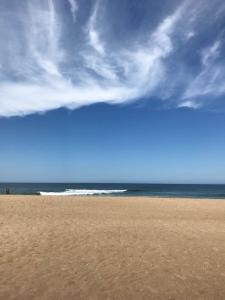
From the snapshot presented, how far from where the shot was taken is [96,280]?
6.27 m

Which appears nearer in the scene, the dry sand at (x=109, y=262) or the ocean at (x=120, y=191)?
the dry sand at (x=109, y=262)

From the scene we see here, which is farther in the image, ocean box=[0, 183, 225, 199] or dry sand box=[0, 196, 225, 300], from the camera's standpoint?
ocean box=[0, 183, 225, 199]

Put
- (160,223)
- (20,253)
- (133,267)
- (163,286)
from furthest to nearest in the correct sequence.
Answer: (160,223) < (20,253) < (133,267) < (163,286)

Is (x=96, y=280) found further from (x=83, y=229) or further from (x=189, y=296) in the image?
(x=83, y=229)

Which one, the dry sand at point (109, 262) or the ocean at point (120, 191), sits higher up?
the ocean at point (120, 191)

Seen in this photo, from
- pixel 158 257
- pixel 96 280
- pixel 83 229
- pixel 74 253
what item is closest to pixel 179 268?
pixel 158 257

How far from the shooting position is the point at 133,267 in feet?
23.7

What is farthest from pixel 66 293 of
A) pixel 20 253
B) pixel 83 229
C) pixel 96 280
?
pixel 83 229

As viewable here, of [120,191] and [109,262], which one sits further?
[120,191]

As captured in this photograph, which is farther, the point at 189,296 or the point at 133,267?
the point at 133,267

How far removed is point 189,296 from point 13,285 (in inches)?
137

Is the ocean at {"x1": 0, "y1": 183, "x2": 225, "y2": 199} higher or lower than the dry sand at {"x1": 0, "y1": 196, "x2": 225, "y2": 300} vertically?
higher

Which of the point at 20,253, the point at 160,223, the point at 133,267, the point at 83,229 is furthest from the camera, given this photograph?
the point at 160,223

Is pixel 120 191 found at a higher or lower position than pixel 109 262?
higher
